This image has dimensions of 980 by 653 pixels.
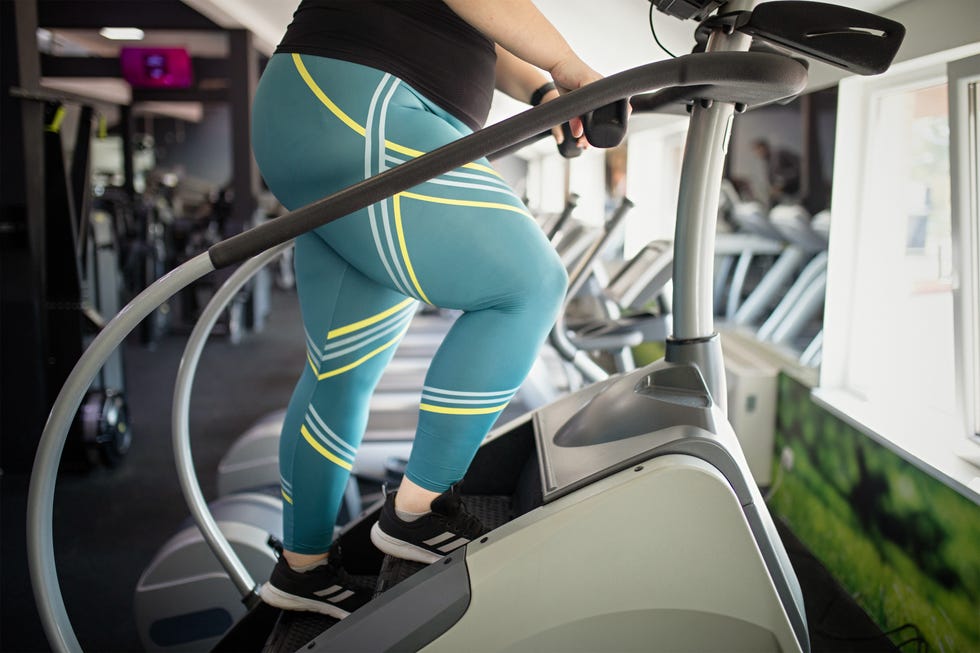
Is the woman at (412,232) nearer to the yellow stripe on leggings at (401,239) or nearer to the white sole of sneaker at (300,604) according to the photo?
the yellow stripe on leggings at (401,239)

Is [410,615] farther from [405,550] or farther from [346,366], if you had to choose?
[346,366]

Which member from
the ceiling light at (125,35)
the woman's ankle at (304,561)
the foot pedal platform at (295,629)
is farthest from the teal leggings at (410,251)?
the ceiling light at (125,35)

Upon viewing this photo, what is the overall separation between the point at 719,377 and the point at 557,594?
1.39 ft

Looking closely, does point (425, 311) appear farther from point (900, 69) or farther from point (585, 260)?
point (900, 69)

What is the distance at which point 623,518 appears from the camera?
0.99m

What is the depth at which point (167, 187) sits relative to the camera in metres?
9.31

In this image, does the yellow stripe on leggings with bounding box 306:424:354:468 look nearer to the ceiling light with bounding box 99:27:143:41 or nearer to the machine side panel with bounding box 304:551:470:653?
the machine side panel with bounding box 304:551:470:653

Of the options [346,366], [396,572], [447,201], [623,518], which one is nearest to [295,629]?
[396,572]

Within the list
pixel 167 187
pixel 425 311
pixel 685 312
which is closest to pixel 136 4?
pixel 167 187

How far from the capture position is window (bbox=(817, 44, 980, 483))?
216cm

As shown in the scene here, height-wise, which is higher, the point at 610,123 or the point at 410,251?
the point at 610,123

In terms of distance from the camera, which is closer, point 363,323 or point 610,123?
point 610,123

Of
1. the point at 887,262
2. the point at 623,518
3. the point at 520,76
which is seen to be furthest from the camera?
the point at 887,262

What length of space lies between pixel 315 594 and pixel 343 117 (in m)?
0.79
